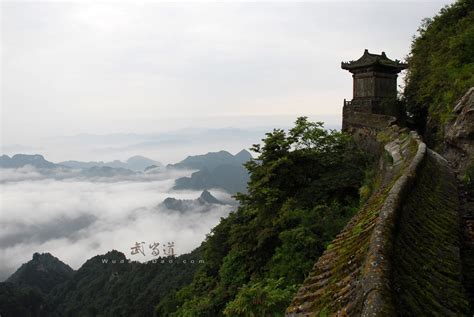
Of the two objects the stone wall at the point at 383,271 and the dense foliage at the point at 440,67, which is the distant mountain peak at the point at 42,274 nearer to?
the dense foliage at the point at 440,67

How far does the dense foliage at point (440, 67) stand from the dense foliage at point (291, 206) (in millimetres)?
5226

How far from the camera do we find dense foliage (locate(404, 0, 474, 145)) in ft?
61.7

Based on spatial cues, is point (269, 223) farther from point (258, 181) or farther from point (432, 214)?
point (432, 214)

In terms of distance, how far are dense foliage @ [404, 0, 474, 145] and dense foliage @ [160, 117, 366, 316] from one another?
206 inches

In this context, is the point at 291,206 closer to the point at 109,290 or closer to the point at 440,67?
the point at 440,67

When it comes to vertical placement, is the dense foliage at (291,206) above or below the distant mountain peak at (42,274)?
above

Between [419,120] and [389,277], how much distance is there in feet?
91.0

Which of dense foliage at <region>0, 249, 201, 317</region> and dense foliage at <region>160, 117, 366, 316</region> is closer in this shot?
dense foliage at <region>160, 117, 366, 316</region>

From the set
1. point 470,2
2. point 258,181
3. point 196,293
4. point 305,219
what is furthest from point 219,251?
point 470,2

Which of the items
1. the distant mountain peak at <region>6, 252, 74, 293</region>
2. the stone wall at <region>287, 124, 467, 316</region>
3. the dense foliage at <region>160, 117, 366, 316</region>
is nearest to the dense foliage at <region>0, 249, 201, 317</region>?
the distant mountain peak at <region>6, 252, 74, 293</region>

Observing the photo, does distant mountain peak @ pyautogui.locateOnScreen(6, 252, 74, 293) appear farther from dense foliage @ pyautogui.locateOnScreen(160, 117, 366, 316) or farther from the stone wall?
the stone wall

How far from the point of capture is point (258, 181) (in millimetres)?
18484

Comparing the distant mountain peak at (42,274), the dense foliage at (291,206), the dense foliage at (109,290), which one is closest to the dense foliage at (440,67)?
the dense foliage at (291,206)

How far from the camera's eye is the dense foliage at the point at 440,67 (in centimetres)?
1880
